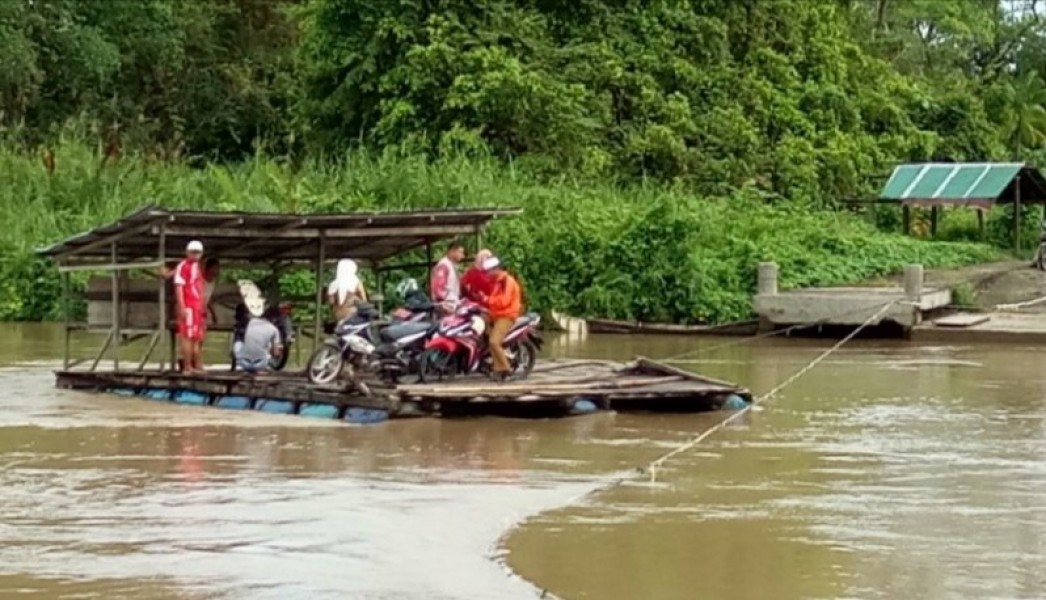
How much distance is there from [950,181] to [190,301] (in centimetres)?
2155

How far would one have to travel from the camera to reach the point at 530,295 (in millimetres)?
29578

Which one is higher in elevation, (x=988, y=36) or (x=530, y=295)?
(x=988, y=36)

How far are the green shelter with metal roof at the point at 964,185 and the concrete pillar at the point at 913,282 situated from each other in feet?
28.8

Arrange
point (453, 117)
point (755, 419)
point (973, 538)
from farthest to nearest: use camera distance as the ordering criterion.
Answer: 1. point (453, 117)
2. point (755, 419)
3. point (973, 538)

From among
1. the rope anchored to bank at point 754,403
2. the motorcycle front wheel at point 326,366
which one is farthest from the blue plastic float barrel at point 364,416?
the rope anchored to bank at point 754,403

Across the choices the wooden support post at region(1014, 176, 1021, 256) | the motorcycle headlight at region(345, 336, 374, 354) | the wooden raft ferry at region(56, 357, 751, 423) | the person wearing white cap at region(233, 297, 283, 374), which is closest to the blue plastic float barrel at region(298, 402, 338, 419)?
the wooden raft ferry at region(56, 357, 751, 423)

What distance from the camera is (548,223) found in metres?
30.3

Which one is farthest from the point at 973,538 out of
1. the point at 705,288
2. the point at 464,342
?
the point at 705,288

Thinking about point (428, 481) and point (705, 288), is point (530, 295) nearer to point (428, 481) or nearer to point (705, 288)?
point (705, 288)

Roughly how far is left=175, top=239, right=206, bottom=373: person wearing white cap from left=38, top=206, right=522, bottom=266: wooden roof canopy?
0.84 feet

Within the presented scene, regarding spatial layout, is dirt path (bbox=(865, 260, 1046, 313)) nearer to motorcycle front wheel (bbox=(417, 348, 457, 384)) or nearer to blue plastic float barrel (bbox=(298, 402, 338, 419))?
motorcycle front wheel (bbox=(417, 348, 457, 384))

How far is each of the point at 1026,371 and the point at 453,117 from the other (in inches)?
623

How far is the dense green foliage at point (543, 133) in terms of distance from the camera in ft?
99.0

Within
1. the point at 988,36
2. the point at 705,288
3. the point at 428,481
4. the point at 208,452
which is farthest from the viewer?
the point at 988,36
